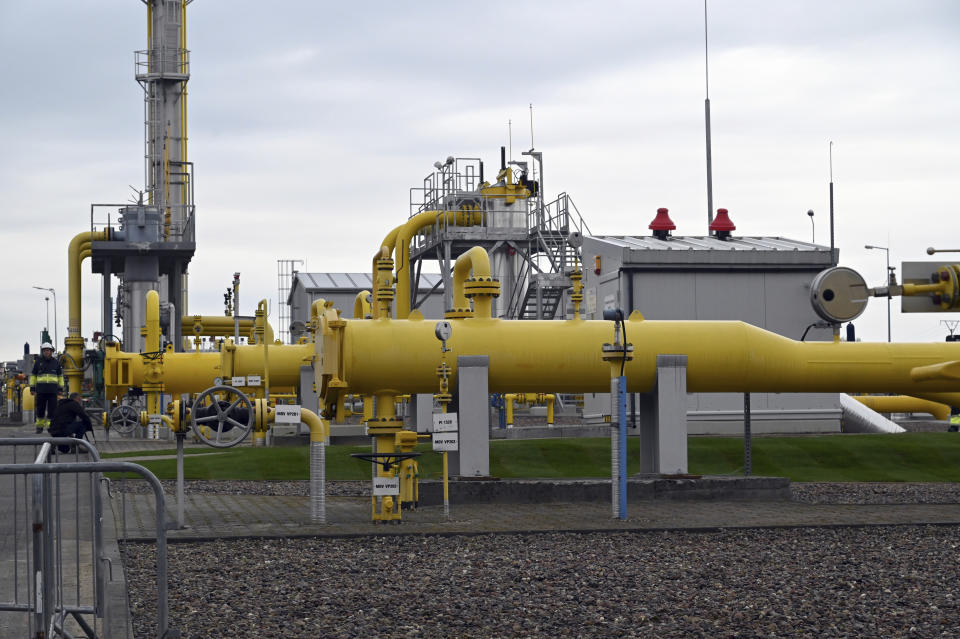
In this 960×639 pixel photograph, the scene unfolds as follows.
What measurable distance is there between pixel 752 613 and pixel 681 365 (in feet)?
30.2

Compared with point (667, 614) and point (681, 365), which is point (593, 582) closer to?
point (667, 614)

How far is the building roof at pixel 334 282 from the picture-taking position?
66062 mm

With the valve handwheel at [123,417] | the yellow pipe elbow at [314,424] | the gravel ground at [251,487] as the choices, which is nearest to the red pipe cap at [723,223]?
the gravel ground at [251,487]

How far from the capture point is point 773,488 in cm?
1872

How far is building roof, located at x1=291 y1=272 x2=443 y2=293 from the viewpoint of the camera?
66062 mm

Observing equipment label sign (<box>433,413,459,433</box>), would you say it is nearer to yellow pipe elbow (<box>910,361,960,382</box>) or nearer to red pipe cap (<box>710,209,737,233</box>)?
yellow pipe elbow (<box>910,361,960,382</box>)

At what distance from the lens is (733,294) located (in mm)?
29281

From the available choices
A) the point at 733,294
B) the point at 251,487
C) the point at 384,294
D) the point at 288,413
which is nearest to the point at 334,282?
the point at 733,294

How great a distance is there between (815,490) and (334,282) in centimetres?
5177

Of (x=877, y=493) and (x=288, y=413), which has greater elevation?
(x=288, y=413)

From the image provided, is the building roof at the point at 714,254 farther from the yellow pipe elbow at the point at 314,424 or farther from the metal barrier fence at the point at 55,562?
the metal barrier fence at the point at 55,562

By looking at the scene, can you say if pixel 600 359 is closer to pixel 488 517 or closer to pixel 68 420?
pixel 488 517

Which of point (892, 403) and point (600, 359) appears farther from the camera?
point (892, 403)

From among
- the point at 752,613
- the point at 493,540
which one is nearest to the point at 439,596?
the point at 752,613
